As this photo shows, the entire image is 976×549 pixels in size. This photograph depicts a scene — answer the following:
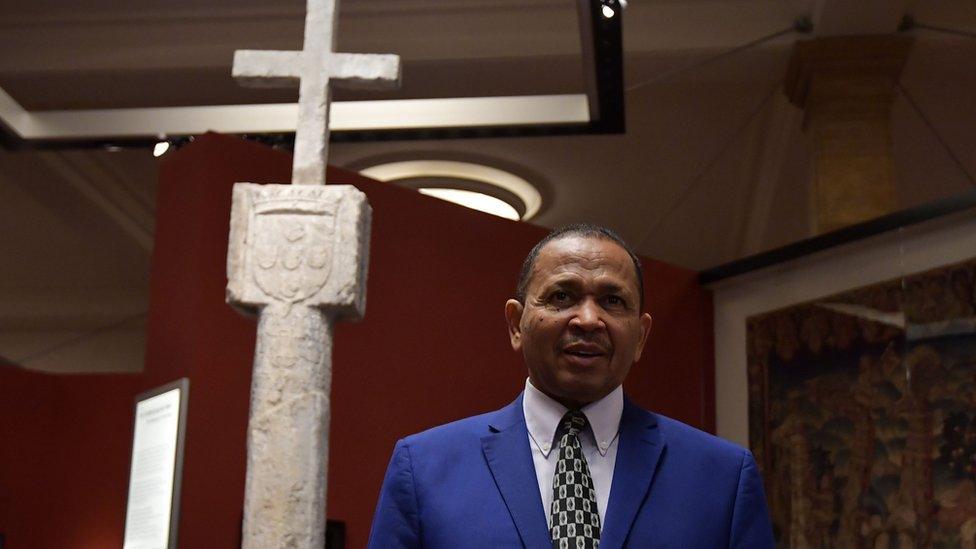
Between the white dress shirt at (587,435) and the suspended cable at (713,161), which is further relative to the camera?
the suspended cable at (713,161)

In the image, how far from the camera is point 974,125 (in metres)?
11.4

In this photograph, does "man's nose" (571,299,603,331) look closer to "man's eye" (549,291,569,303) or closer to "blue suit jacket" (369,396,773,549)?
"man's eye" (549,291,569,303)

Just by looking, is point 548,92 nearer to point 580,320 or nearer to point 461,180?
point 461,180

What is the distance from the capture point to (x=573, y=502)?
2131 mm

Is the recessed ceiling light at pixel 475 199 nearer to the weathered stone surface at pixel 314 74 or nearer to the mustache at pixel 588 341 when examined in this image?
the weathered stone surface at pixel 314 74

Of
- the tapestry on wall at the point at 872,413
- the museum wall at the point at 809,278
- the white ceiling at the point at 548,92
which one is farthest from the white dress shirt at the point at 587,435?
the white ceiling at the point at 548,92

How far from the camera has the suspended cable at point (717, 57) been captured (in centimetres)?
958

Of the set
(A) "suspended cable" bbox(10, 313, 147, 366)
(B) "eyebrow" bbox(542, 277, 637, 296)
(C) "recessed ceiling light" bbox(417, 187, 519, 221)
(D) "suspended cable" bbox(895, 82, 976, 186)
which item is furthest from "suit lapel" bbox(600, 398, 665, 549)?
(A) "suspended cable" bbox(10, 313, 147, 366)

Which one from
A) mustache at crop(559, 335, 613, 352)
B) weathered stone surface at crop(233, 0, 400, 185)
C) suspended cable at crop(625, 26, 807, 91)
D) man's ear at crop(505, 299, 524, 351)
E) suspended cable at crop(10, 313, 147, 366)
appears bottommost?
mustache at crop(559, 335, 613, 352)

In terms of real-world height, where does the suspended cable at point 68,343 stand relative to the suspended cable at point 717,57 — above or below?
below

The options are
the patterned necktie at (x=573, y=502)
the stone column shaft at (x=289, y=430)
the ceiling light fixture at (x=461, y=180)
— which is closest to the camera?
the patterned necktie at (x=573, y=502)

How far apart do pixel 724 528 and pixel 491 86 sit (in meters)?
8.45

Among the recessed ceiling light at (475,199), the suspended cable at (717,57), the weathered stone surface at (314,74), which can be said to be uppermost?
the suspended cable at (717,57)

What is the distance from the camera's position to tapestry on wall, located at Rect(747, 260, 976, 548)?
665 cm
